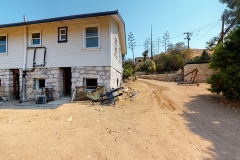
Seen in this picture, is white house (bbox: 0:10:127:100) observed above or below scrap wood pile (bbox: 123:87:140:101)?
above

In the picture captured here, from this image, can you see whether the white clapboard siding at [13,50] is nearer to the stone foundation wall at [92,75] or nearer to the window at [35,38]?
the window at [35,38]

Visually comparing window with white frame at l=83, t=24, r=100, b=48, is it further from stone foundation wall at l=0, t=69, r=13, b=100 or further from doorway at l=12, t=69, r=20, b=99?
stone foundation wall at l=0, t=69, r=13, b=100

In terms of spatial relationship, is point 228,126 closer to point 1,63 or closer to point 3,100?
point 3,100

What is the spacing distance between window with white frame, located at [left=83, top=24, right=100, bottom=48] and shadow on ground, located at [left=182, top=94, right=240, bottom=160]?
5.91 m

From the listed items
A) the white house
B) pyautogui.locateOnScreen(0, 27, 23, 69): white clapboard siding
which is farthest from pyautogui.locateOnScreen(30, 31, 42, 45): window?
pyautogui.locateOnScreen(0, 27, 23, 69): white clapboard siding

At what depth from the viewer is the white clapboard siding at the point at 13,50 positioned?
29.1 ft

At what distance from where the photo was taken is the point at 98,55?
25.6 feet

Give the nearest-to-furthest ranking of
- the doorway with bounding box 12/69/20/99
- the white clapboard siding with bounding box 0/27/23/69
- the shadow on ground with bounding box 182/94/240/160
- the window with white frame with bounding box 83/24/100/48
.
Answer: the shadow on ground with bounding box 182/94/240/160, the window with white frame with bounding box 83/24/100/48, the white clapboard siding with bounding box 0/27/23/69, the doorway with bounding box 12/69/20/99

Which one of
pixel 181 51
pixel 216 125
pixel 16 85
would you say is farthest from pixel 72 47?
pixel 181 51

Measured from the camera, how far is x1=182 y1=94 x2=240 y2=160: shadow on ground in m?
3.12

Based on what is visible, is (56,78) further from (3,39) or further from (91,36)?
(3,39)

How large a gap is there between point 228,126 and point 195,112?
4.15 ft

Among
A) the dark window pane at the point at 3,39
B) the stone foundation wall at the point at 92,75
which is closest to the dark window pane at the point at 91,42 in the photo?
the stone foundation wall at the point at 92,75

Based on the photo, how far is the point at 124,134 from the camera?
373 centimetres
